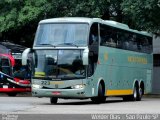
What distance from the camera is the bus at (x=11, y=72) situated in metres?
39.2

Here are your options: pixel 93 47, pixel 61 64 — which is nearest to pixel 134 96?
pixel 93 47

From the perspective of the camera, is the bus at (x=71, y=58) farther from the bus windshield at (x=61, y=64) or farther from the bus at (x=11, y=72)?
the bus at (x=11, y=72)

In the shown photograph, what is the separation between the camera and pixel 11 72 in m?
39.4

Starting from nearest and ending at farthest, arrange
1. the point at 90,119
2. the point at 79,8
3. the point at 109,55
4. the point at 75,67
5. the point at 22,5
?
the point at 90,119
the point at 75,67
the point at 109,55
the point at 79,8
the point at 22,5

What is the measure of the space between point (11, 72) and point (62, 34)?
44.2ft

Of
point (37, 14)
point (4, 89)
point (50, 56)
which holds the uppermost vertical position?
point (37, 14)

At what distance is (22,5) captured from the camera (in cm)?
4228

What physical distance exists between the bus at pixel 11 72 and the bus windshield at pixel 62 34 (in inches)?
499

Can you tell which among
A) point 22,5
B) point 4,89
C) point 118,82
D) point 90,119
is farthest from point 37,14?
point 90,119

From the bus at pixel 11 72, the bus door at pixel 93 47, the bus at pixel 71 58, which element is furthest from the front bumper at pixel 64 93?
the bus at pixel 11 72

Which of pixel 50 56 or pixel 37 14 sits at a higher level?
pixel 37 14

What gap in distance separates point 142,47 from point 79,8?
5958 mm

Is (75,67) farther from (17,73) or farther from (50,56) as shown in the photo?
(17,73)

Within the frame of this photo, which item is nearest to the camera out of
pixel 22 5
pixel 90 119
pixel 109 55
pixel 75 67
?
pixel 90 119
